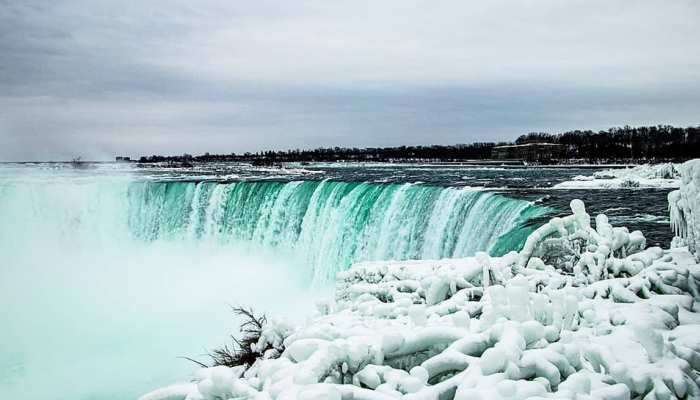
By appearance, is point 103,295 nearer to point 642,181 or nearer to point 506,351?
point 506,351

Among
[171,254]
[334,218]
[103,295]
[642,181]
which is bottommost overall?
[103,295]

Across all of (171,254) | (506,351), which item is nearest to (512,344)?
(506,351)

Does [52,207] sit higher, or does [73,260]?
[52,207]

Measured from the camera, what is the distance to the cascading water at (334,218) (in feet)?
44.1

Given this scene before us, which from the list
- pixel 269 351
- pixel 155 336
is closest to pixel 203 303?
pixel 155 336

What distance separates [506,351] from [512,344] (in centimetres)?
9

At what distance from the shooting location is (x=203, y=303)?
63.4 ft

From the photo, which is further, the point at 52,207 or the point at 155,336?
the point at 52,207

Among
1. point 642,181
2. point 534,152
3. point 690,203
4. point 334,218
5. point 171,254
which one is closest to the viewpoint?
point 690,203

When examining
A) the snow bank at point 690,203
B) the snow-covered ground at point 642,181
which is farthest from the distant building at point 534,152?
the snow bank at point 690,203

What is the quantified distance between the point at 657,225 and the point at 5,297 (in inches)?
900

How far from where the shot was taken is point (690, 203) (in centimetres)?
466

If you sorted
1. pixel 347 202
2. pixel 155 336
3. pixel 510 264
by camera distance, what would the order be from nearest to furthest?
pixel 510 264
pixel 155 336
pixel 347 202

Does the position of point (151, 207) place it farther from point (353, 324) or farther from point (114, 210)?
point (353, 324)
